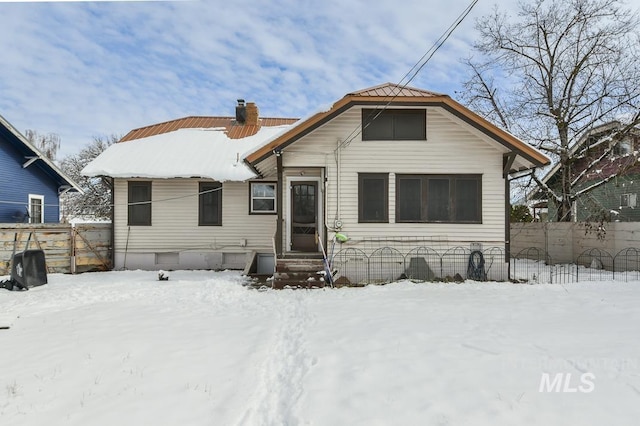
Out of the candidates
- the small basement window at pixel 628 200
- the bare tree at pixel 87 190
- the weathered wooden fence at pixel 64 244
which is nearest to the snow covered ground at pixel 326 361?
the weathered wooden fence at pixel 64 244

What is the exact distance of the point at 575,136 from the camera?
16016 millimetres

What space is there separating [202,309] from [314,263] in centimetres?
375

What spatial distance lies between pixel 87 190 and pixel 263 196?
87.5ft

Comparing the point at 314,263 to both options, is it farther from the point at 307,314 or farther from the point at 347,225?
the point at 307,314

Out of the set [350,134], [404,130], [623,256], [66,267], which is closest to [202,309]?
[350,134]

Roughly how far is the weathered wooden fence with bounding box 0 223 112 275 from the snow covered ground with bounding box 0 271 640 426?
5.24 metres

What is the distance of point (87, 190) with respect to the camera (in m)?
32.3

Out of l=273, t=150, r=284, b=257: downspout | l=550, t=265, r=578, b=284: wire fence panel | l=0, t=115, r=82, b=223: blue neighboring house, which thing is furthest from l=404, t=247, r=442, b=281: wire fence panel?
l=0, t=115, r=82, b=223: blue neighboring house

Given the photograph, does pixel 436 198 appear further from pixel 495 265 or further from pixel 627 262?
pixel 627 262

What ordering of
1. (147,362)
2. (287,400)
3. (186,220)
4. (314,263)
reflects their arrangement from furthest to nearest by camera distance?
(186,220) < (314,263) < (147,362) < (287,400)

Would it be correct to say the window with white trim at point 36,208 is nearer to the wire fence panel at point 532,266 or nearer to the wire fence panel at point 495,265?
the wire fence panel at point 495,265

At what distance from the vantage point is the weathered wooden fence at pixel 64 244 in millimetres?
12047

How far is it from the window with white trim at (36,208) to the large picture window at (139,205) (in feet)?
20.4

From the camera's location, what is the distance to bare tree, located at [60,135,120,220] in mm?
31812
